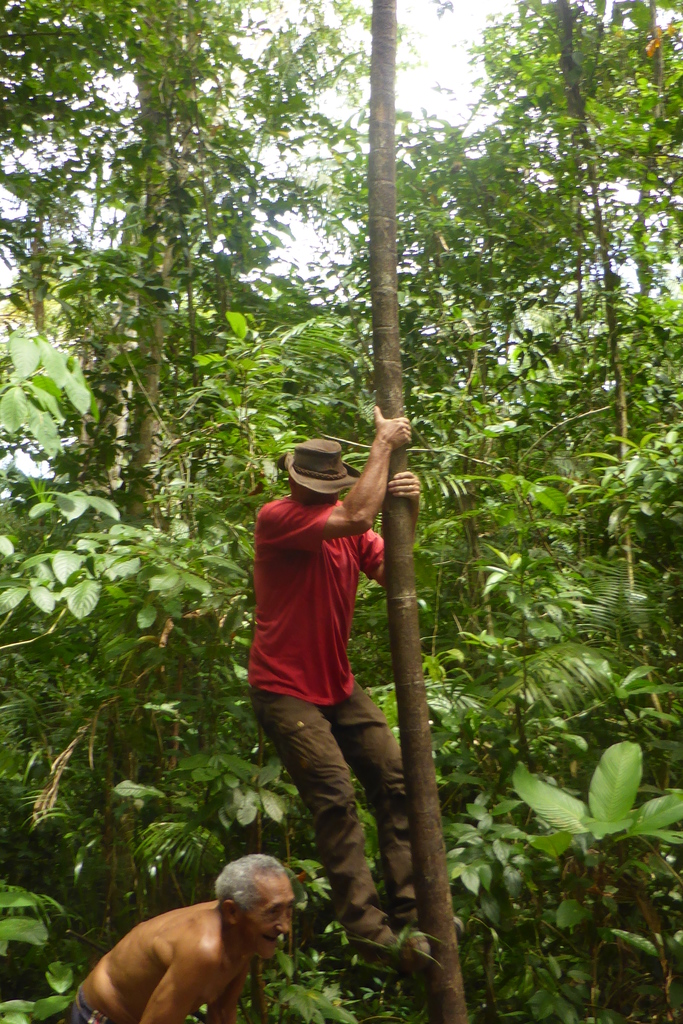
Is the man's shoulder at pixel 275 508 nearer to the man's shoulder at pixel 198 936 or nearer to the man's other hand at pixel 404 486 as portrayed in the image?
the man's other hand at pixel 404 486

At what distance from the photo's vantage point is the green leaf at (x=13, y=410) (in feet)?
9.39

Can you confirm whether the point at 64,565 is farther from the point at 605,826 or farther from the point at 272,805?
the point at 605,826

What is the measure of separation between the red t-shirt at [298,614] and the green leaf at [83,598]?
641 millimetres

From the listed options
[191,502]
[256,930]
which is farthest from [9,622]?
[256,930]

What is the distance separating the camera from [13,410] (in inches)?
113

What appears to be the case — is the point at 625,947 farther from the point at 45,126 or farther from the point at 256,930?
the point at 45,126

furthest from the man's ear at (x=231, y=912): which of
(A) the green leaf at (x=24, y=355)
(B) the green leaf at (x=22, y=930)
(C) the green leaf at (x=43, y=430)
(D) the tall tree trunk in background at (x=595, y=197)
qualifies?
(D) the tall tree trunk in background at (x=595, y=197)

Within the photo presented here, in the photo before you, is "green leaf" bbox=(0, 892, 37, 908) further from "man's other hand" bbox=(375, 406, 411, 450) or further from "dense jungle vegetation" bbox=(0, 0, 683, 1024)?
"man's other hand" bbox=(375, 406, 411, 450)

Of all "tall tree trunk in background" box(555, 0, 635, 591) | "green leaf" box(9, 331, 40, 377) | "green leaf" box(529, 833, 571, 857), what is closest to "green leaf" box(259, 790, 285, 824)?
"green leaf" box(529, 833, 571, 857)

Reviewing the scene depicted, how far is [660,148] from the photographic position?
5508mm

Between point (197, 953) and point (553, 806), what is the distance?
49.4 inches

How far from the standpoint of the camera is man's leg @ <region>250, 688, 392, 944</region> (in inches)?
119

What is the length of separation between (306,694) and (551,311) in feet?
11.5

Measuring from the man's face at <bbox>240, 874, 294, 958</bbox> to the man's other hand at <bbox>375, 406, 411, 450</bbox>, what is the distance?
1532 millimetres
